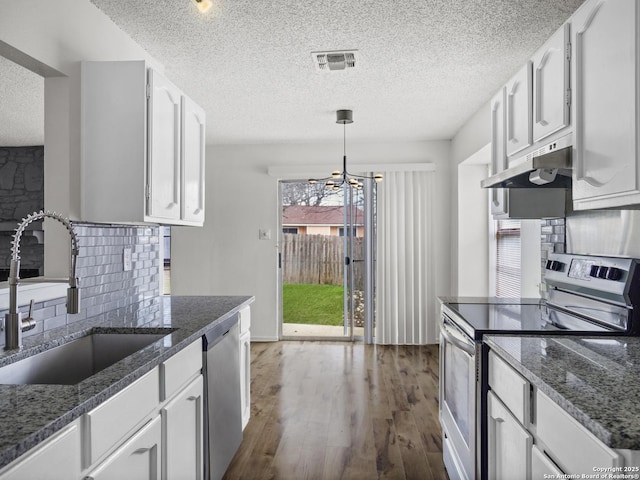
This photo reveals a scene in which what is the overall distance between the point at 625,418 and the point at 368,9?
208 cm

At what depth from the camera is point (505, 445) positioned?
1611 millimetres

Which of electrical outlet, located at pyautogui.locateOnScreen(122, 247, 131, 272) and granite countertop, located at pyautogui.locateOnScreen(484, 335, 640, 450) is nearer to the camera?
granite countertop, located at pyautogui.locateOnScreen(484, 335, 640, 450)

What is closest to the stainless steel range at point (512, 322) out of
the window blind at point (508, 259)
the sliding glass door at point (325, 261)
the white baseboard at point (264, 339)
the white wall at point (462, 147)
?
the window blind at point (508, 259)

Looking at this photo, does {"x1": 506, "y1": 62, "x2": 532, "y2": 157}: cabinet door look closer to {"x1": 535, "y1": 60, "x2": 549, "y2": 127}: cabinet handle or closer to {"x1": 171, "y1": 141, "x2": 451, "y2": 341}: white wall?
{"x1": 535, "y1": 60, "x2": 549, "y2": 127}: cabinet handle

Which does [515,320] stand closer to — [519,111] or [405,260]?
[519,111]

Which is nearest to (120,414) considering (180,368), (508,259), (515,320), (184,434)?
(180,368)

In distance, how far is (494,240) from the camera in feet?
15.7

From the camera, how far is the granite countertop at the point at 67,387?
94cm

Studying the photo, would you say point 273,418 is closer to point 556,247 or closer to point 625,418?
point 556,247

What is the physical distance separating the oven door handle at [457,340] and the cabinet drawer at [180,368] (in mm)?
1157

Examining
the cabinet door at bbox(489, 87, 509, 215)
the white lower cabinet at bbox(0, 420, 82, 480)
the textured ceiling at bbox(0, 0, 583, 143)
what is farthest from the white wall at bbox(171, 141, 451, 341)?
the white lower cabinet at bbox(0, 420, 82, 480)

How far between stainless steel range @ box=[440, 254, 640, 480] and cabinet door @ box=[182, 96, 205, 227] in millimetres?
1564

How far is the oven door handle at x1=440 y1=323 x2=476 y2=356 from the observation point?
1936 mm

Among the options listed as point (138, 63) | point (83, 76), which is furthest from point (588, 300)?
point (83, 76)
